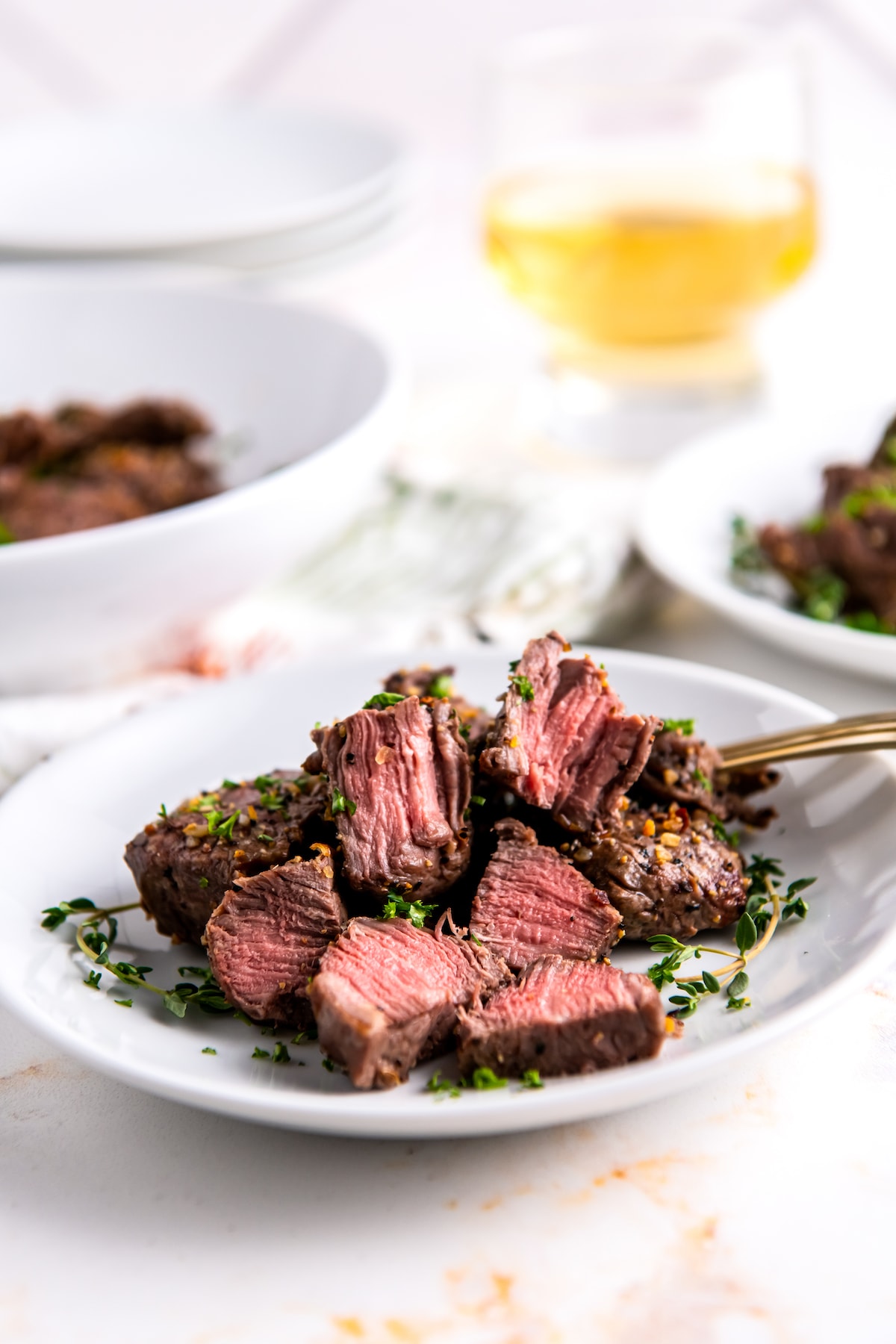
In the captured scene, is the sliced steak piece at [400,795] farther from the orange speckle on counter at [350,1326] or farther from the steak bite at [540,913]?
the orange speckle on counter at [350,1326]

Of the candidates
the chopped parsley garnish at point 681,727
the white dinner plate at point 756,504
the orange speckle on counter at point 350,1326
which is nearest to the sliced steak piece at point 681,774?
the chopped parsley garnish at point 681,727

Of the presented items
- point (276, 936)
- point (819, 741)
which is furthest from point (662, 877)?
point (276, 936)

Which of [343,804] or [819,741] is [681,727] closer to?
[819,741]

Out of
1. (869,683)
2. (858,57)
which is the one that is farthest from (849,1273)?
(858,57)

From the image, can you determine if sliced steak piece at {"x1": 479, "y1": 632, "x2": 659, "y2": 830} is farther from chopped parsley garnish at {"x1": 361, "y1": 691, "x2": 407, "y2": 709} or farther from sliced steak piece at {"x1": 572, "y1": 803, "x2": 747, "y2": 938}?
chopped parsley garnish at {"x1": 361, "y1": 691, "x2": 407, "y2": 709}

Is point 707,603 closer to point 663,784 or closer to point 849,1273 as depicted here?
point 663,784
